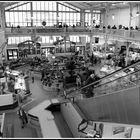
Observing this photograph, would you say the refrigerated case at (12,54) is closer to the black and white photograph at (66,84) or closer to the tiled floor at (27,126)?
the black and white photograph at (66,84)

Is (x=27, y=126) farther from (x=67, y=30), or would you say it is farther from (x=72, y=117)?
(x=67, y=30)

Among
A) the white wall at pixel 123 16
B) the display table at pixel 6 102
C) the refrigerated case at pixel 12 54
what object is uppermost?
the white wall at pixel 123 16

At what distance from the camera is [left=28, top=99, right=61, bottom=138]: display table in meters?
7.20

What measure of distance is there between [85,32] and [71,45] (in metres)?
3.40

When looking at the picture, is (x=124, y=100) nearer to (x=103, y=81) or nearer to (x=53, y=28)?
(x=103, y=81)

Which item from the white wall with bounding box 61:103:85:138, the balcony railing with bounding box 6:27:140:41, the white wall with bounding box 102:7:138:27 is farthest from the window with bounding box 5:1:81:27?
the white wall with bounding box 61:103:85:138

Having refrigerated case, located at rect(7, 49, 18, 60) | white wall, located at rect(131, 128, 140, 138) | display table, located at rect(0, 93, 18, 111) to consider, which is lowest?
white wall, located at rect(131, 128, 140, 138)

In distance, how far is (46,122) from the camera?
8.12 metres

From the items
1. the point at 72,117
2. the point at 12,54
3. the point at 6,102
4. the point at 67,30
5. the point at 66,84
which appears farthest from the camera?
the point at 12,54

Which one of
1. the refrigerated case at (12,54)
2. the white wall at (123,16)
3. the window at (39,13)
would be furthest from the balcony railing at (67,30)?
the window at (39,13)

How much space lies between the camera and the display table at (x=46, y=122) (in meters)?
7.20

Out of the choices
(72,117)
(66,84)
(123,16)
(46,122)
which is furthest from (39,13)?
(46,122)

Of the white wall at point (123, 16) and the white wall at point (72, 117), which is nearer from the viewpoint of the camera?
the white wall at point (72, 117)

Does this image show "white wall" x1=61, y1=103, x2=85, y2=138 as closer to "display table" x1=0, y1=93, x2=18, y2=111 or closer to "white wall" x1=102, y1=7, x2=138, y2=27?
"display table" x1=0, y1=93, x2=18, y2=111
